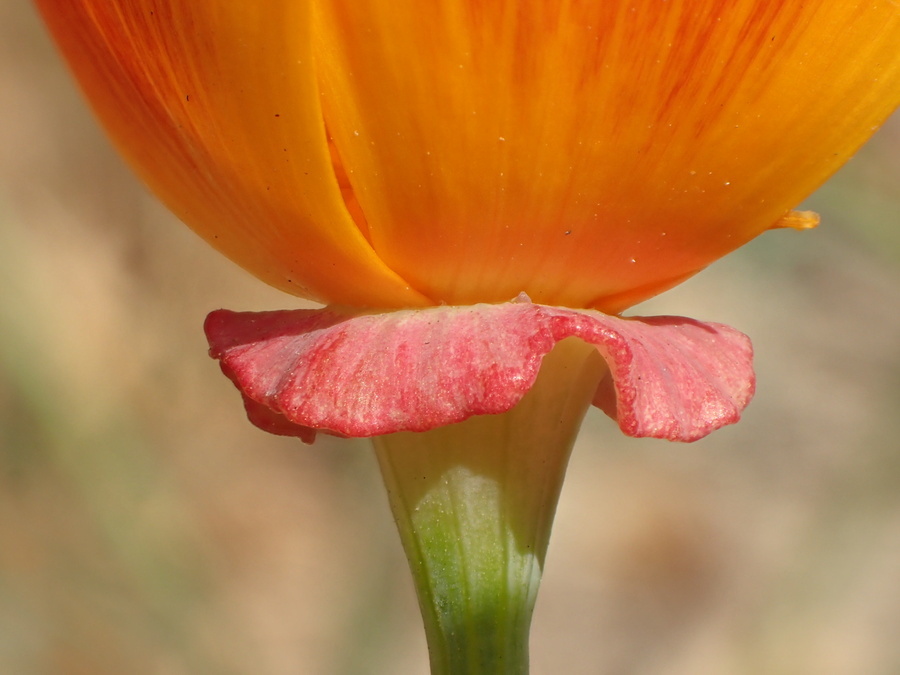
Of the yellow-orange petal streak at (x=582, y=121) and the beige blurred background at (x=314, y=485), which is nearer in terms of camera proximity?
the yellow-orange petal streak at (x=582, y=121)

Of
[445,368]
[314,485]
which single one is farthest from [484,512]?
[314,485]

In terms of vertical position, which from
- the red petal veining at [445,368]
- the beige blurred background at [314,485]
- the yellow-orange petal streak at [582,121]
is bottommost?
the beige blurred background at [314,485]

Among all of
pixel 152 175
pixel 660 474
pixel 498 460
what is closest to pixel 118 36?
pixel 152 175

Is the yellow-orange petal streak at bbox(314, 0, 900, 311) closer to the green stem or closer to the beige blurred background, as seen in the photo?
the green stem

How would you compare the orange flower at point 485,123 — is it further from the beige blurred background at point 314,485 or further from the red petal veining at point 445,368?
the beige blurred background at point 314,485

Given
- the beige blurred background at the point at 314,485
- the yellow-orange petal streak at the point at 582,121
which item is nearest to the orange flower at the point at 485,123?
the yellow-orange petal streak at the point at 582,121

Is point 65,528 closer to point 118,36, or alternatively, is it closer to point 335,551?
point 335,551

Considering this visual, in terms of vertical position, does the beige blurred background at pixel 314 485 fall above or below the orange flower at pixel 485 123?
below
